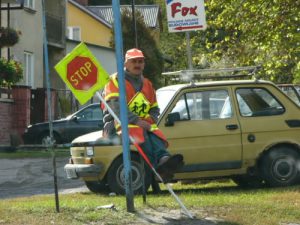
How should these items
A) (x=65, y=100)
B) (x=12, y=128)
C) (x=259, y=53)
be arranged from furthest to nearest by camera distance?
(x=65, y=100) < (x=12, y=128) < (x=259, y=53)

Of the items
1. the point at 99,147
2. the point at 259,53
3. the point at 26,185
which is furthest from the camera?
the point at 259,53

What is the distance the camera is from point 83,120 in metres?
22.9

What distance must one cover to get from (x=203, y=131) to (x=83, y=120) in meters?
12.2

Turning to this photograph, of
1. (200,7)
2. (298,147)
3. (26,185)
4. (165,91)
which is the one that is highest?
(200,7)

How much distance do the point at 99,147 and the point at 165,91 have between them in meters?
1.51

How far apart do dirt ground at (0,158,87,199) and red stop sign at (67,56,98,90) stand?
4.86 meters

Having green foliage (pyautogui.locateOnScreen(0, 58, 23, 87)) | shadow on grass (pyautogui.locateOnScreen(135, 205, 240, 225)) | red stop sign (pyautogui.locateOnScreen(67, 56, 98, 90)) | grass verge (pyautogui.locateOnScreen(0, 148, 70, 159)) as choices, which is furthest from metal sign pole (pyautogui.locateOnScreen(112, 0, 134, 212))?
green foliage (pyautogui.locateOnScreen(0, 58, 23, 87))

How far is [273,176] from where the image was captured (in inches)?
434

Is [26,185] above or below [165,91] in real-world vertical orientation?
below

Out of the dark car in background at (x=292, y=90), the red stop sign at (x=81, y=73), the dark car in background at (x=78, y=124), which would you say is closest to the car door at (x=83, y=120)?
the dark car in background at (x=78, y=124)

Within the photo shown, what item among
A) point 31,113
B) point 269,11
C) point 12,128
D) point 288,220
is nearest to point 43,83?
point 31,113

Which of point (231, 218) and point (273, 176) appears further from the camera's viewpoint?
point (273, 176)

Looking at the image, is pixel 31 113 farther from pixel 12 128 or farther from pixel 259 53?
pixel 259 53

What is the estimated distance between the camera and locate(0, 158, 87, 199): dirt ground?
1290 cm
